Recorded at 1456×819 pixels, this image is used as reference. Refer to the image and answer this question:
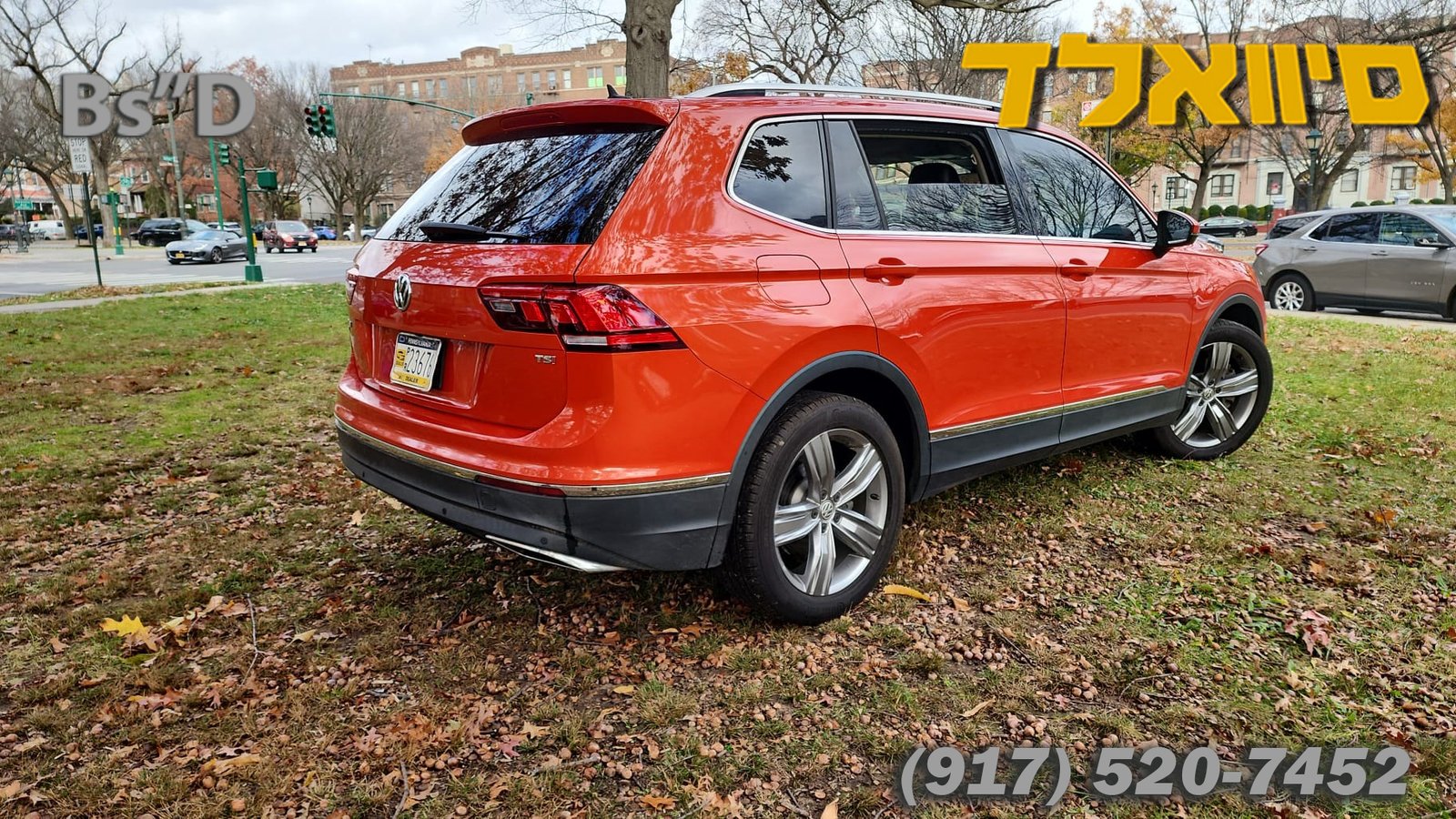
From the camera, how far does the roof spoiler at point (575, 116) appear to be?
304 centimetres

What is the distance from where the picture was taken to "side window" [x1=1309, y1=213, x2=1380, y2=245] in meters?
12.7

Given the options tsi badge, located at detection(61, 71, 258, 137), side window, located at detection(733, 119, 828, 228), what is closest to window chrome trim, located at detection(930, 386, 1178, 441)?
side window, located at detection(733, 119, 828, 228)

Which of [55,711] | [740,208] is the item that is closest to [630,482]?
[740,208]

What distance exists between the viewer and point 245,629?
3.39 m

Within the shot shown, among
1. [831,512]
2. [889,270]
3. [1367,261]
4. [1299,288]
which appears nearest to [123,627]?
[831,512]

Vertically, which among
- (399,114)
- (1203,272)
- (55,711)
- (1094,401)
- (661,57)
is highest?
(399,114)

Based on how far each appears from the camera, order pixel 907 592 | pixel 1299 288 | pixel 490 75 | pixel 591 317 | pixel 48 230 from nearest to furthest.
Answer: pixel 591 317, pixel 907 592, pixel 1299 288, pixel 48 230, pixel 490 75

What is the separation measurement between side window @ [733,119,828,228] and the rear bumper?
95 cm

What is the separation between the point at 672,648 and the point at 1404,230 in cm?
1330

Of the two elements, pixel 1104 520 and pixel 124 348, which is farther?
pixel 124 348

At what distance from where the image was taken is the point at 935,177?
3.77 m

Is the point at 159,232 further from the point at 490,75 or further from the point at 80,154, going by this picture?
the point at 490,75

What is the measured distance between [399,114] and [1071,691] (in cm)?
6875

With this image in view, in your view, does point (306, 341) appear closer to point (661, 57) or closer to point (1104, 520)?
point (661, 57)
